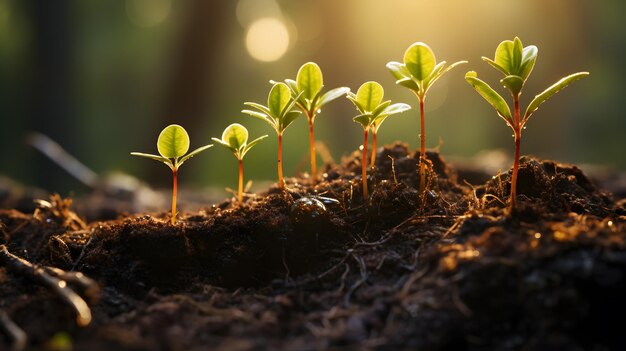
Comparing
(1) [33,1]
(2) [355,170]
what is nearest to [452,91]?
(1) [33,1]

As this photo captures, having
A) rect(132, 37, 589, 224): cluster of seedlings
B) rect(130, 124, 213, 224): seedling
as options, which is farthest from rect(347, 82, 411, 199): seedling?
rect(130, 124, 213, 224): seedling

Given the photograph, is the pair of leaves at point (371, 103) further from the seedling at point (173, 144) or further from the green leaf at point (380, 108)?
the seedling at point (173, 144)

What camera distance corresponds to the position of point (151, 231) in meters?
2.23

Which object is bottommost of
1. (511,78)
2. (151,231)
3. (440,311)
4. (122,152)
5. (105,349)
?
(105,349)

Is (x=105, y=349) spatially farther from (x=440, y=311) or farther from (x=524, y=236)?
(x=524, y=236)

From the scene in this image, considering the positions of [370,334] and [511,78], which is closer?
[370,334]

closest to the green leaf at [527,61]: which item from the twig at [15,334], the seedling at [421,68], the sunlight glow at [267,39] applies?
the seedling at [421,68]

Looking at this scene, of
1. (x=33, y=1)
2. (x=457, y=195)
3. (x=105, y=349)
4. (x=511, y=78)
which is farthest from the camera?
(x=33, y=1)

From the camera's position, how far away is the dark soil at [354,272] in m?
1.62

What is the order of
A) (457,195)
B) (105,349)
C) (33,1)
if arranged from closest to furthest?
(105,349)
(457,195)
(33,1)

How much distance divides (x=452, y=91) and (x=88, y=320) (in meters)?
29.4

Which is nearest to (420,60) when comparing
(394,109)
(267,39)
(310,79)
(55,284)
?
(394,109)

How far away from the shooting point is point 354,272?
2.02m

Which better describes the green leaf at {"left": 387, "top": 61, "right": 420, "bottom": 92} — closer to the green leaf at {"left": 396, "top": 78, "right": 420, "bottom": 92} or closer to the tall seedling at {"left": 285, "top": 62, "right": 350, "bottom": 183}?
the green leaf at {"left": 396, "top": 78, "right": 420, "bottom": 92}
